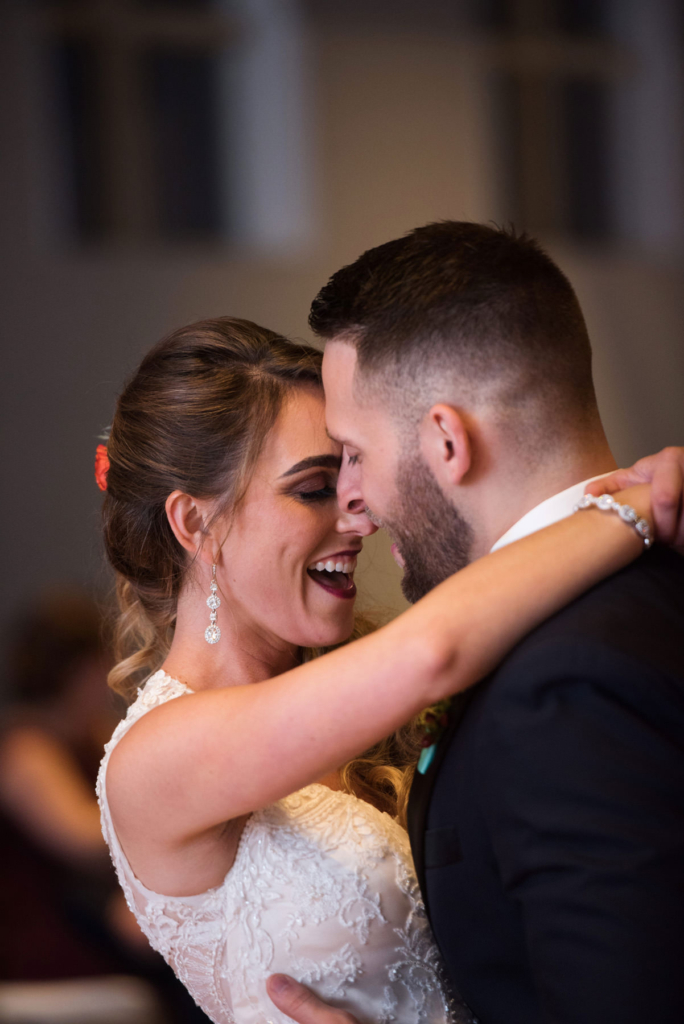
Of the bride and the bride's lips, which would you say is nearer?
the bride

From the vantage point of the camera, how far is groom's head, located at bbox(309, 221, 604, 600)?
1326mm

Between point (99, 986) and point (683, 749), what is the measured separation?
249cm

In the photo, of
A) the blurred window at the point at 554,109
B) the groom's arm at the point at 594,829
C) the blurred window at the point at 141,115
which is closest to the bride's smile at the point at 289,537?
the groom's arm at the point at 594,829

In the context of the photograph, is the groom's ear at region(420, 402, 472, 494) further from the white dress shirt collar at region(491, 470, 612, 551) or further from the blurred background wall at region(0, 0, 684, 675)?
the blurred background wall at region(0, 0, 684, 675)

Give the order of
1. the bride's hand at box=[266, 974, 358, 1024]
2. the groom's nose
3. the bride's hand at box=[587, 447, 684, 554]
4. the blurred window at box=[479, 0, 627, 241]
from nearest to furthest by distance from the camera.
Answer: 1. the bride's hand at box=[587, 447, 684, 554]
2. the bride's hand at box=[266, 974, 358, 1024]
3. the groom's nose
4. the blurred window at box=[479, 0, 627, 241]

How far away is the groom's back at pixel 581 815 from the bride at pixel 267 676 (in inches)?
2.9

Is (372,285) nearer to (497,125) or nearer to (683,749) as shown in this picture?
(683,749)

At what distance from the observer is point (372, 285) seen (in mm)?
1465

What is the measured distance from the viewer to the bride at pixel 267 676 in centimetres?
120

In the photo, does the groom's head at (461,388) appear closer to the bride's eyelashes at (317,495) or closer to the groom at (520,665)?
the groom at (520,665)

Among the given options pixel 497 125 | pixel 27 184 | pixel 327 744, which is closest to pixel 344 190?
pixel 497 125

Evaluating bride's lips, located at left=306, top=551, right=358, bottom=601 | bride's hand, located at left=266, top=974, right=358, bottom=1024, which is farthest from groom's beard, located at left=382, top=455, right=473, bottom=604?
bride's hand, located at left=266, top=974, right=358, bottom=1024

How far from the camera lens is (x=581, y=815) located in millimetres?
1021

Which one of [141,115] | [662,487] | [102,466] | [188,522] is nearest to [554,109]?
[141,115]
